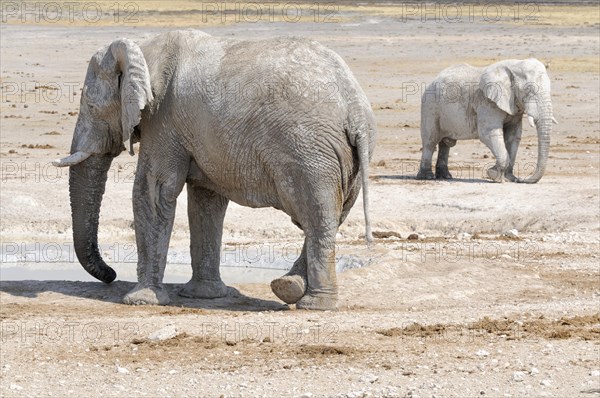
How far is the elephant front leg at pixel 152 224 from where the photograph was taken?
10.9 metres

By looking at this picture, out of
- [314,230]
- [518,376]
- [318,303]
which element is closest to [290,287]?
[318,303]

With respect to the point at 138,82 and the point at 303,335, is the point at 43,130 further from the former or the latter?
the point at 303,335

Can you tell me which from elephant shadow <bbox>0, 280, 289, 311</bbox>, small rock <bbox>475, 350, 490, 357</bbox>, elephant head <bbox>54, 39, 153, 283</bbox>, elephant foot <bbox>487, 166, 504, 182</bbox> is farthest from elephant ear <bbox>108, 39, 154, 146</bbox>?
elephant foot <bbox>487, 166, 504, 182</bbox>

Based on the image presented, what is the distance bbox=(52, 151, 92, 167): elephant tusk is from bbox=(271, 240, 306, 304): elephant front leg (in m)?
1.96

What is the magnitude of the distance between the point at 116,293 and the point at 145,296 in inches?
21.9

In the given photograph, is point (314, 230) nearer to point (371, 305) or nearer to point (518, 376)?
point (371, 305)

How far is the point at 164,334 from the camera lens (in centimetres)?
955

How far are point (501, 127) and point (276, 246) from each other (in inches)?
213

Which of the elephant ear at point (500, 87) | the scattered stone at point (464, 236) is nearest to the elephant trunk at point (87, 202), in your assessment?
the scattered stone at point (464, 236)

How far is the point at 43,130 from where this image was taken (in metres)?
23.8

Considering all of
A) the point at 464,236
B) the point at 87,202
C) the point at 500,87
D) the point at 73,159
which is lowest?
the point at 464,236

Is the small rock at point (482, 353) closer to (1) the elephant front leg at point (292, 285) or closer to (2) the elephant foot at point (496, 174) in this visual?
(1) the elephant front leg at point (292, 285)

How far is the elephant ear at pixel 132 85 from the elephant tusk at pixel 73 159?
593 millimetres

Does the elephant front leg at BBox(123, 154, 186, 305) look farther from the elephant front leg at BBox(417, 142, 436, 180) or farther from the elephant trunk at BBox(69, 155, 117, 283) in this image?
the elephant front leg at BBox(417, 142, 436, 180)
